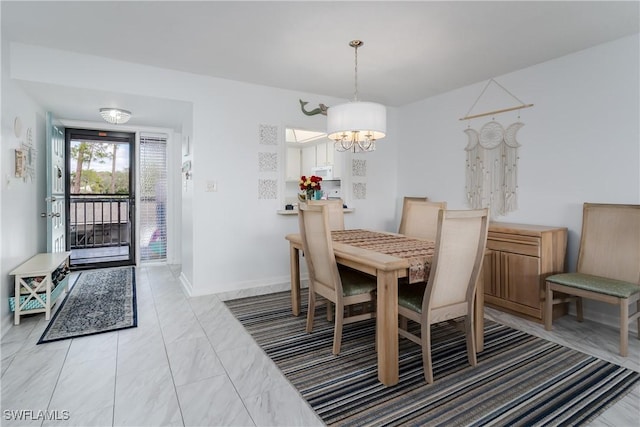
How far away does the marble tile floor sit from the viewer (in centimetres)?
170

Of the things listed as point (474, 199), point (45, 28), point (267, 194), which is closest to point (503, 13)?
point (474, 199)

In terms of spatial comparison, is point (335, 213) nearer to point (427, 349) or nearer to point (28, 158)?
point (427, 349)

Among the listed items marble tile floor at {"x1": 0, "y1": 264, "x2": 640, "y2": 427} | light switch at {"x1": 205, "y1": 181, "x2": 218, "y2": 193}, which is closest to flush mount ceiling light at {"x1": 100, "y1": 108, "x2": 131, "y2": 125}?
light switch at {"x1": 205, "y1": 181, "x2": 218, "y2": 193}

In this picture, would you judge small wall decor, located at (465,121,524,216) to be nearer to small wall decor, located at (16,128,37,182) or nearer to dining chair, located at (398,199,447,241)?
dining chair, located at (398,199,447,241)

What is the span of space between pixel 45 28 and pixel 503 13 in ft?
11.2

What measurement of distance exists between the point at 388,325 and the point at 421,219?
146 cm

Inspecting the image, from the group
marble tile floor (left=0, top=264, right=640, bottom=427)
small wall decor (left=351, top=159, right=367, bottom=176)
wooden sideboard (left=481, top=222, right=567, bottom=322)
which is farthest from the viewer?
small wall decor (left=351, top=159, right=367, bottom=176)

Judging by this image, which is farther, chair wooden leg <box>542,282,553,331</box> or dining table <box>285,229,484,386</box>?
chair wooden leg <box>542,282,553,331</box>

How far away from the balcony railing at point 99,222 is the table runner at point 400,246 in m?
4.28

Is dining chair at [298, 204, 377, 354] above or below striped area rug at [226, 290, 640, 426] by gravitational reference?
above

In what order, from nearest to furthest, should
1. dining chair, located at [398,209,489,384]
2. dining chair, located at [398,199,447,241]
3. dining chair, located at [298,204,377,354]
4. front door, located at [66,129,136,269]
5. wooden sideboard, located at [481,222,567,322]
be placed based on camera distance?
dining chair, located at [398,209,489,384] < dining chair, located at [298,204,377,354] < wooden sideboard, located at [481,222,567,322] < dining chair, located at [398,199,447,241] < front door, located at [66,129,136,269]

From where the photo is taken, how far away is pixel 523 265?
9.89ft

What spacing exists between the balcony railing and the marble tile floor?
308 centimetres

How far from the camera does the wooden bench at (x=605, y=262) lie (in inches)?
98.0
